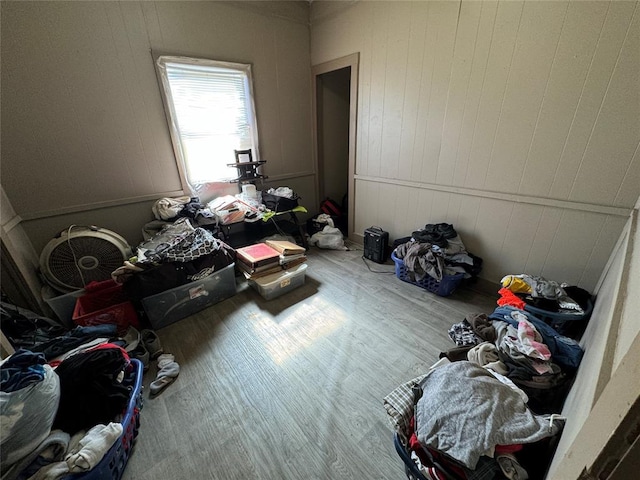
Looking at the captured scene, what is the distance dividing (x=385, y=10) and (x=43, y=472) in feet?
11.7

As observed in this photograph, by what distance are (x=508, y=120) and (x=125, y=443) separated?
9.71ft

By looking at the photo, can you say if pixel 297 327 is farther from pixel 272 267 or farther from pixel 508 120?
pixel 508 120

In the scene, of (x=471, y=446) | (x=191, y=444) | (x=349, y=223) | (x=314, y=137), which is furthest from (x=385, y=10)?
(x=191, y=444)

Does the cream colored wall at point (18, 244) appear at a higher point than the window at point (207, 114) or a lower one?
lower

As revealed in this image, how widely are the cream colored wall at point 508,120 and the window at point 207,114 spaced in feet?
4.11

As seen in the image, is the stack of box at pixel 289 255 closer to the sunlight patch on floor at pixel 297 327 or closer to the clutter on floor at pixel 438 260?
the sunlight patch on floor at pixel 297 327

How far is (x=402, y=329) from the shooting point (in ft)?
6.12

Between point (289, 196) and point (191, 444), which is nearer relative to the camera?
point (191, 444)

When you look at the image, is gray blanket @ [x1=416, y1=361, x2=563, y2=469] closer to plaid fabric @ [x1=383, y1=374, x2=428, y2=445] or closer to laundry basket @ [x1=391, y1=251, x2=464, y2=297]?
plaid fabric @ [x1=383, y1=374, x2=428, y2=445]

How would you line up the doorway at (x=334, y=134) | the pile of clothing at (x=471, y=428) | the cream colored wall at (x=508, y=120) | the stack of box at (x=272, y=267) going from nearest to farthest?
the pile of clothing at (x=471, y=428) → the cream colored wall at (x=508, y=120) → the stack of box at (x=272, y=267) → the doorway at (x=334, y=134)

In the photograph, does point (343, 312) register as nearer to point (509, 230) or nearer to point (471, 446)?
point (471, 446)

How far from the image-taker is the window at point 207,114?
2436 mm

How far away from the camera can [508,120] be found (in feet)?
6.10

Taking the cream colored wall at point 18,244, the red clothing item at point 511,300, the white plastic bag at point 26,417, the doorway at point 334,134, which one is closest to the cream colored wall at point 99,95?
the cream colored wall at point 18,244
